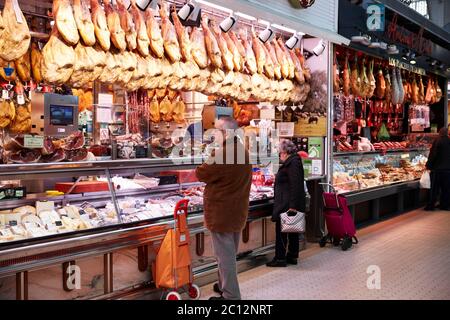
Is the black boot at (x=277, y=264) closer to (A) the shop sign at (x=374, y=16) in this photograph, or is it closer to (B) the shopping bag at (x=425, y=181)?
(A) the shop sign at (x=374, y=16)

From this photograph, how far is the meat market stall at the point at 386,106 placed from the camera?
28.9ft

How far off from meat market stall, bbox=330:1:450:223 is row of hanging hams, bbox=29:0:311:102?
1512 mm

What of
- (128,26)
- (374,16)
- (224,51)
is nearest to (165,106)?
(224,51)

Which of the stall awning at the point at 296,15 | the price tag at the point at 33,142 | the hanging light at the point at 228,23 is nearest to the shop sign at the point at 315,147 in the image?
the stall awning at the point at 296,15

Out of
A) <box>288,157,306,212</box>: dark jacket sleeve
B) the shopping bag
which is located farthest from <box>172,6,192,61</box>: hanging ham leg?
the shopping bag

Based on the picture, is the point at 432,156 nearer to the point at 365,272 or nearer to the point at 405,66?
the point at 405,66

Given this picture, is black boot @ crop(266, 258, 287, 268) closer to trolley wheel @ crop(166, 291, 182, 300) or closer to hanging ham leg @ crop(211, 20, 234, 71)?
trolley wheel @ crop(166, 291, 182, 300)

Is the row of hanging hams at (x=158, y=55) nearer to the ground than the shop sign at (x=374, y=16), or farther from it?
nearer to the ground

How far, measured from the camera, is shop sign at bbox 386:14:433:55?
9891mm

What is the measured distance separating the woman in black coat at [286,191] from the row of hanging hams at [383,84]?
2.44 metres

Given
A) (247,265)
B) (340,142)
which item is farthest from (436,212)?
(247,265)

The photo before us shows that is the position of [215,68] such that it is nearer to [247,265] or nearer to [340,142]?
[247,265]

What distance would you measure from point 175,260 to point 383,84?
22.1 feet

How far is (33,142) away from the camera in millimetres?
4797
